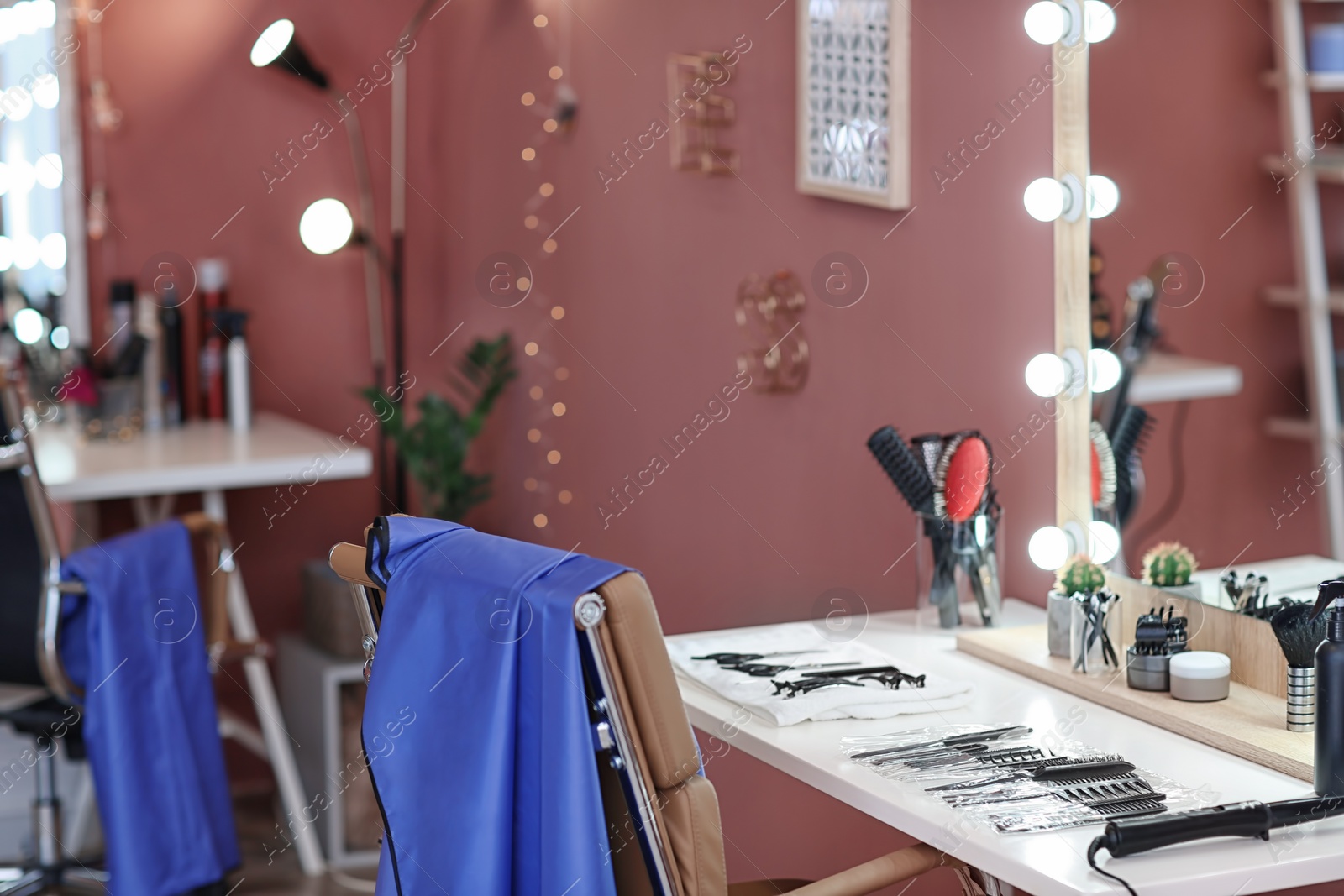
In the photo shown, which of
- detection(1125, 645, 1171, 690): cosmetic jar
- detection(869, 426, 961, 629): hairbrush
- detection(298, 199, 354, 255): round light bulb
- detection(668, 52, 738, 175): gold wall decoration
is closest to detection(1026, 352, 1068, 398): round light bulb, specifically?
detection(869, 426, 961, 629): hairbrush

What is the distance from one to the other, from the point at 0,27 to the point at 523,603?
2663mm

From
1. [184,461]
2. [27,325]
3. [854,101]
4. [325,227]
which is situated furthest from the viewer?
[27,325]

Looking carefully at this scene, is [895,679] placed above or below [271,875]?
above

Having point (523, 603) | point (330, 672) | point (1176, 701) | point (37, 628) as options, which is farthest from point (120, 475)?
point (1176, 701)

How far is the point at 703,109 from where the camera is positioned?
7.57 feet

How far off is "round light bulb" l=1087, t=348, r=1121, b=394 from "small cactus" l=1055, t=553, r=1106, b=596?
0.22m

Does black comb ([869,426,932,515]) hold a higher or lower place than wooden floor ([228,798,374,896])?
higher

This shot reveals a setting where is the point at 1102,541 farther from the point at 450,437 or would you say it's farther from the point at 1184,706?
the point at 450,437

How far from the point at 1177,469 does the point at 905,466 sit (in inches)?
13.0

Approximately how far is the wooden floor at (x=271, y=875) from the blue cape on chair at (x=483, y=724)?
168cm

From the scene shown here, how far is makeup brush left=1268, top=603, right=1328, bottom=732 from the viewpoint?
139 cm

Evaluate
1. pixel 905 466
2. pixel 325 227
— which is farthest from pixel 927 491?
pixel 325 227

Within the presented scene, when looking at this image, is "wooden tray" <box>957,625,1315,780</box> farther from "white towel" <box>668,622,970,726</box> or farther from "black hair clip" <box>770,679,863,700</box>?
"black hair clip" <box>770,679,863,700</box>

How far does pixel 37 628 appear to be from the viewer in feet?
7.88
